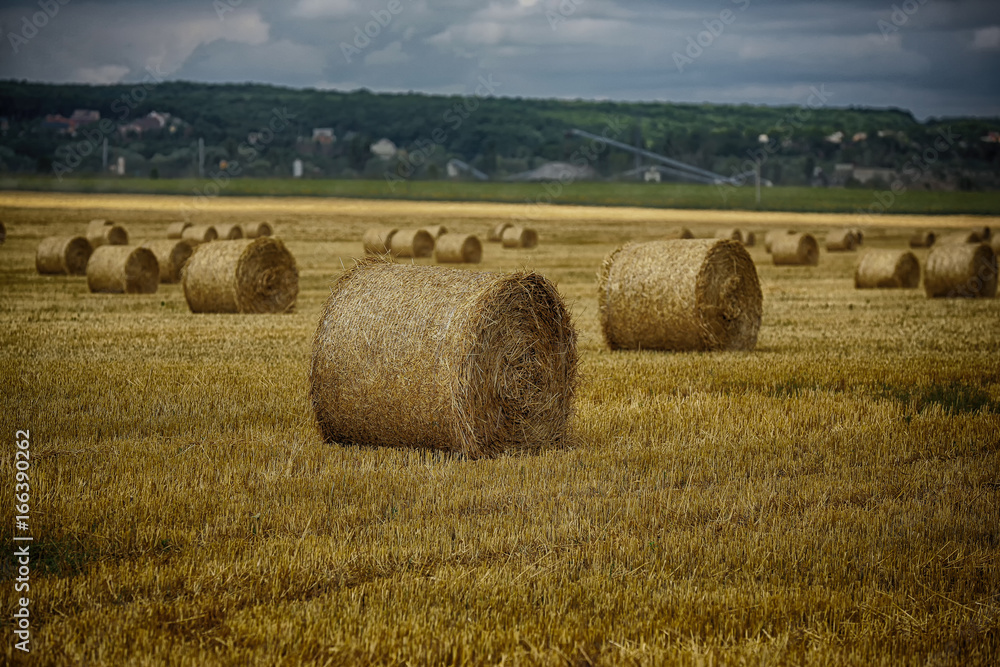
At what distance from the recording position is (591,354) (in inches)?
607

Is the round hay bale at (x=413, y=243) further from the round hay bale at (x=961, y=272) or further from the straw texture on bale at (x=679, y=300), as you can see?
the straw texture on bale at (x=679, y=300)

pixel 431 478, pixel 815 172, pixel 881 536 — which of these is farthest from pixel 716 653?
pixel 815 172

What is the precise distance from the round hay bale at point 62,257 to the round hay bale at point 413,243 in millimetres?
9502

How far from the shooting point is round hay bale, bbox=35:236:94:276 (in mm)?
27922

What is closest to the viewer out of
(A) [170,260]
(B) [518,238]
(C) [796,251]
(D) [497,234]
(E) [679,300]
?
(E) [679,300]

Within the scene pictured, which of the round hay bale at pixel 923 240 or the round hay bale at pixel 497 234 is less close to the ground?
the round hay bale at pixel 497 234

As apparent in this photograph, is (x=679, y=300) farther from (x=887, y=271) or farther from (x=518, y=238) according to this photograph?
(x=518, y=238)

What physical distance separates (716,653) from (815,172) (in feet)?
398

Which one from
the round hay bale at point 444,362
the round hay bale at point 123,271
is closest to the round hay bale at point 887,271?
the round hay bale at point 123,271

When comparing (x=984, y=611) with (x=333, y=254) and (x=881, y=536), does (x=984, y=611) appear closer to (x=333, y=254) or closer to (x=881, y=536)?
(x=881, y=536)

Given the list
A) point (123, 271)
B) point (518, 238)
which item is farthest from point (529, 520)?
point (518, 238)

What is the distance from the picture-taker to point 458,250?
1308 inches

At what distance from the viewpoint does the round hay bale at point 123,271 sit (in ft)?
77.6

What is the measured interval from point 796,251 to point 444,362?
26.6 meters
